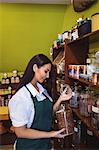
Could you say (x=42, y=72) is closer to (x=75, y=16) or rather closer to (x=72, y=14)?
(x=75, y=16)

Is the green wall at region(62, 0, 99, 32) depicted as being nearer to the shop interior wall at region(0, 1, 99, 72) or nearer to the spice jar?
the shop interior wall at region(0, 1, 99, 72)

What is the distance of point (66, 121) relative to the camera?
1.57m

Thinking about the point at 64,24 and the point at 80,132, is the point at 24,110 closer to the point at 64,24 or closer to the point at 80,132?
the point at 80,132

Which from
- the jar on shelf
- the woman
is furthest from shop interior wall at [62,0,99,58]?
the woman

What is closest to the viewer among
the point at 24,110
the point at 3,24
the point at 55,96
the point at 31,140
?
the point at 24,110

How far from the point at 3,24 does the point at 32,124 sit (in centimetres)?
253

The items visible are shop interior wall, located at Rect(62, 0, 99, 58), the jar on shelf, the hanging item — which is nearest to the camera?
the jar on shelf

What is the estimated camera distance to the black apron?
1569mm

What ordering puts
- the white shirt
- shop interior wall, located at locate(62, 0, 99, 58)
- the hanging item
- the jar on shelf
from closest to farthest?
the white shirt
the jar on shelf
shop interior wall, located at locate(62, 0, 99, 58)
the hanging item

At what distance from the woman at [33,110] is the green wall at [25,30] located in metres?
2.29

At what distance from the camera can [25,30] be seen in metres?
3.79

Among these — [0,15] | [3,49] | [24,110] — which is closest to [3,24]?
[0,15]

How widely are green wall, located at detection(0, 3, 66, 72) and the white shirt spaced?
2.36m

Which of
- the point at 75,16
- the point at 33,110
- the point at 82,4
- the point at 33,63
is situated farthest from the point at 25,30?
the point at 33,110
